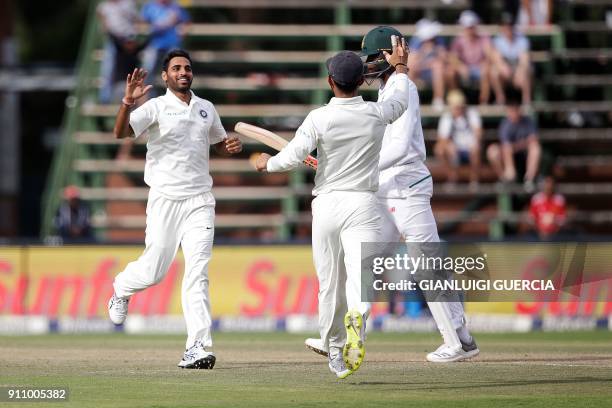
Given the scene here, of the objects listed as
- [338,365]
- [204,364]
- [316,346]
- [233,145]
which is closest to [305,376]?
[316,346]

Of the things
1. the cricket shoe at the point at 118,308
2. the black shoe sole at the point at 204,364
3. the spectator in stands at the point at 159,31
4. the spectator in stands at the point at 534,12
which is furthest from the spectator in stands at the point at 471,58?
the black shoe sole at the point at 204,364

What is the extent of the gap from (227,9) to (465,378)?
17.3 m

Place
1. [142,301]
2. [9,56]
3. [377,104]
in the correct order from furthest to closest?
[9,56] → [142,301] → [377,104]

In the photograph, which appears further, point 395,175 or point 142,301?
point 142,301

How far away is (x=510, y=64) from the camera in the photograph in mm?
22547

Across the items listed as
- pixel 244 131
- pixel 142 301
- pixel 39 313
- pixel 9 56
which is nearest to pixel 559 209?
pixel 142 301

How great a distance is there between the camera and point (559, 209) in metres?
20.3

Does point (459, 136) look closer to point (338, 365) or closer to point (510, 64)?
point (510, 64)

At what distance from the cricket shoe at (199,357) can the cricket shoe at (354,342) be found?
62.2 inches

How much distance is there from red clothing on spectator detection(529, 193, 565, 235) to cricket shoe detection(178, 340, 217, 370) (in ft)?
34.0

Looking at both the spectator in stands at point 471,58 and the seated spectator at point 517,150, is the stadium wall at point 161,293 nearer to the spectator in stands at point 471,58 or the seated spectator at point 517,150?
the seated spectator at point 517,150

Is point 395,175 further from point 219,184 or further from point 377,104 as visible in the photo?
point 219,184

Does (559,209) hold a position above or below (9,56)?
below

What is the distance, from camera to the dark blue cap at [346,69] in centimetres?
962
